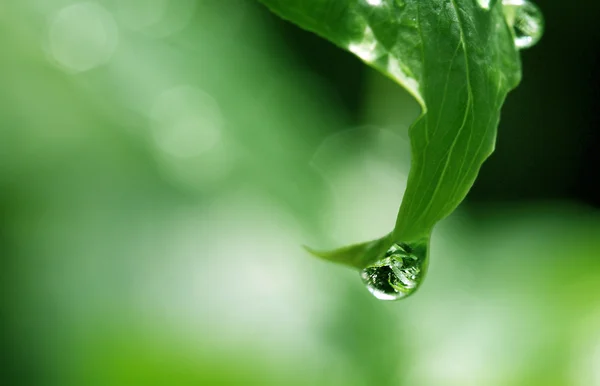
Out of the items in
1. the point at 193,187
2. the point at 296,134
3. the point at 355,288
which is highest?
the point at 296,134

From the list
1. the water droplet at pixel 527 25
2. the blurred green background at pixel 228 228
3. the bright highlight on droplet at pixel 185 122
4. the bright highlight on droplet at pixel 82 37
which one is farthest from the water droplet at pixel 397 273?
the bright highlight on droplet at pixel 82 37

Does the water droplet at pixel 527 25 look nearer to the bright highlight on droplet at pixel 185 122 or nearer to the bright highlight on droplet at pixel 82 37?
the bright highlight on droplet at pixel 185 122

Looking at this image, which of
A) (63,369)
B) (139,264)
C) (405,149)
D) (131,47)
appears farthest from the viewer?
(405,149)

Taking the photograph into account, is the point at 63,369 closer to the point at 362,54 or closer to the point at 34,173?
the point at 34,173

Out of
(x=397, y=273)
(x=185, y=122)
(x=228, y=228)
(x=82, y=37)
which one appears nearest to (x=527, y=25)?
(x=397, y=273)

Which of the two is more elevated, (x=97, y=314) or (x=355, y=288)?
(x=355, y=288)

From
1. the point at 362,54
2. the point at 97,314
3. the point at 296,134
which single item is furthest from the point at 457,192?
the point at 296,134

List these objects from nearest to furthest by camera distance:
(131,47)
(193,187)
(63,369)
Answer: (63,369), (193,187), (131,47)

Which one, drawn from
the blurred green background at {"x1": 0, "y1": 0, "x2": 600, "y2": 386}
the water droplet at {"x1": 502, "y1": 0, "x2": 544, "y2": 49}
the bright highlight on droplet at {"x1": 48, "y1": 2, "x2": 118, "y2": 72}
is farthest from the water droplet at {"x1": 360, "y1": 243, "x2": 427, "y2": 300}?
the bright highlight on droplet at {"x1": 48, "y1": 2, "x2": 118, "y2": 72}
